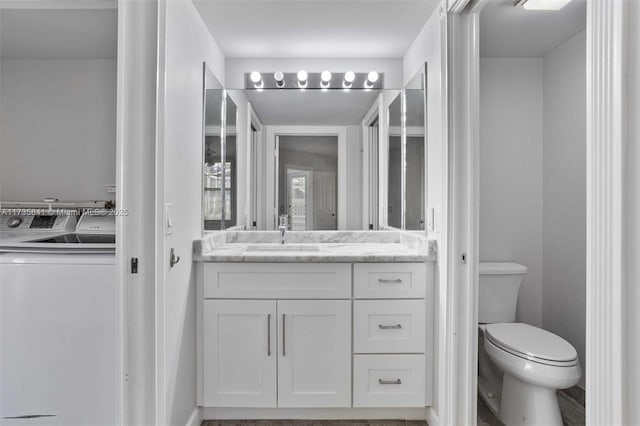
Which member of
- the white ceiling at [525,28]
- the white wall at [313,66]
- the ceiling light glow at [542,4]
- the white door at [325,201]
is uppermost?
the white ceiling at [525,28]

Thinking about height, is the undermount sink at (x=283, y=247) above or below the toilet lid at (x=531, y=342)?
above

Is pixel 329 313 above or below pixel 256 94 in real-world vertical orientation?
below

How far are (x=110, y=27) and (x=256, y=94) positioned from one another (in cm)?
86

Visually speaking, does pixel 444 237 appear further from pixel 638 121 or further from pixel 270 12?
pixel 270 12

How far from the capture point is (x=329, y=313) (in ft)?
6.09

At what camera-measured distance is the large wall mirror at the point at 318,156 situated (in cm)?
236

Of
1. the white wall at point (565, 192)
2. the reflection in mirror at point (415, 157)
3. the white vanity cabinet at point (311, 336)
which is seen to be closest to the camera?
the white vanity cabinet at point (311, 336)

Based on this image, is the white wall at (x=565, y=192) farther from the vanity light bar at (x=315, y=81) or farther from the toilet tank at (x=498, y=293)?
the vanity light bar at (x=315, y=81)

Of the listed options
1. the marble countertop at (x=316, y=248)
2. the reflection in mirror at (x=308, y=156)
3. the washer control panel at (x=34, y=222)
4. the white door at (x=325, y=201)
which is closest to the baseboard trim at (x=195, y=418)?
the marble countertop at (x=316, y=248)

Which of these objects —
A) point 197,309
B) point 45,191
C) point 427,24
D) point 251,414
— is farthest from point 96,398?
point 427,24

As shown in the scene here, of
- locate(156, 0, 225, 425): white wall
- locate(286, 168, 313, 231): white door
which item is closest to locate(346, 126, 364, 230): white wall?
locate(286, 168, 313, 231): white door

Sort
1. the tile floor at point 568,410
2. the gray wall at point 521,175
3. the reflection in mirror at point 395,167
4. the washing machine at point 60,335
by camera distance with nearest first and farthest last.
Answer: the washing machine at point 60,335
the tile floor at point 568,410
the reflection in mirror at point 395,167
the gray wall at point 521,175

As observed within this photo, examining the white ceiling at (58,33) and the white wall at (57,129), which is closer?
the white ceiling at (58,33)

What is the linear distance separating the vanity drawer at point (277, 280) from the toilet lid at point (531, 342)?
83 centimetres
